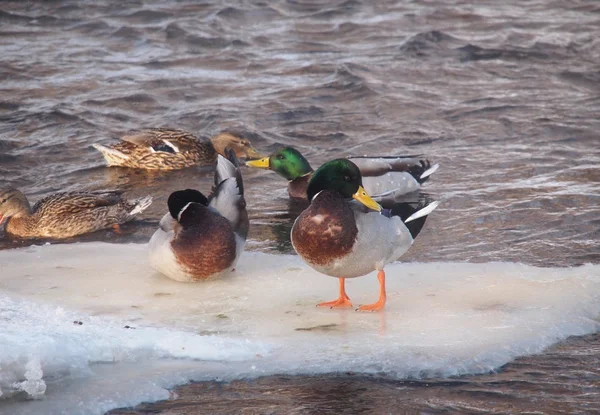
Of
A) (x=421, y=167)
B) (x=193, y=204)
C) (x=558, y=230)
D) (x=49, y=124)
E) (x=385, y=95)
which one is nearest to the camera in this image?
(x=193, y=204)

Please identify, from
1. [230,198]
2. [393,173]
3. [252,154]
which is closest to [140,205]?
[230,198]

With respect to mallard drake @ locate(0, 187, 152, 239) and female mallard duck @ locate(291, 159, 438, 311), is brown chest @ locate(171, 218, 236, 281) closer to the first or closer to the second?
female mallard duck @ locate(291, 159, 438, 311)

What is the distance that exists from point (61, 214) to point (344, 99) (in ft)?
17.7

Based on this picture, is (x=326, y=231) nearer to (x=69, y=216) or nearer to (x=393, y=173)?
(x=69, y=216)

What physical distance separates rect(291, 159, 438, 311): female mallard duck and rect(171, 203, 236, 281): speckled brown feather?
2.34 feet

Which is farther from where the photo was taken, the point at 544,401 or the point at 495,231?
the point at 495,231

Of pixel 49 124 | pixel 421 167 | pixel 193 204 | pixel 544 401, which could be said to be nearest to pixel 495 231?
pixel 421 167

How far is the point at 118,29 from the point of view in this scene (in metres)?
16.7

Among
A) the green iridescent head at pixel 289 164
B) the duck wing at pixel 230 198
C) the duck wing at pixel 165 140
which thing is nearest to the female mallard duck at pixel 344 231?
the duck wing at pixel 230 198

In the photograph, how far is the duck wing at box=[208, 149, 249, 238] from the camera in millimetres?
6777

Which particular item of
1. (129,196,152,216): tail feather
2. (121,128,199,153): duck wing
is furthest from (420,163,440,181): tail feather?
(121,128,199,153): duck wing

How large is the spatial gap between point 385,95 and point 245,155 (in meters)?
2.90

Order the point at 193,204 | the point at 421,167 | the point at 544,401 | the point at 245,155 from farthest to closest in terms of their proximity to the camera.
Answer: the point at 245,155
the point at 421,167
the point at 193,204
the point at 544,401

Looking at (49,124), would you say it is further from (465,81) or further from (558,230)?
(558,230)
